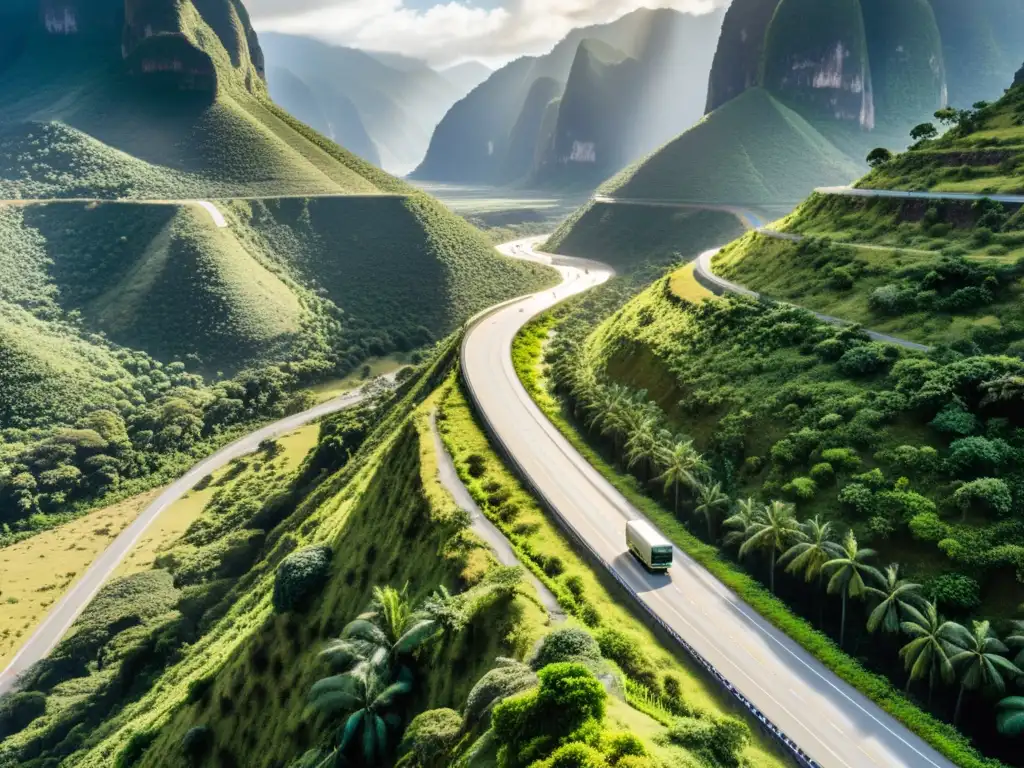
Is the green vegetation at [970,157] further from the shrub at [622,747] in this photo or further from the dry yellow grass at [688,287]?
the shrub at [622,747]

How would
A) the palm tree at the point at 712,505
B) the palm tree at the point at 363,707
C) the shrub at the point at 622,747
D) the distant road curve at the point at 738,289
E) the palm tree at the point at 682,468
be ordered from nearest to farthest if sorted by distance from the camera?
the shrub at the point at 622,747 < the palm tree at the point at 363,707 < the palm tree at the point at 712,505 < the palm tree at the point at 682,468 < the distant road curve at the point at 738,289

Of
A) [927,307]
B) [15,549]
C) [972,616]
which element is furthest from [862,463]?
[15,549]

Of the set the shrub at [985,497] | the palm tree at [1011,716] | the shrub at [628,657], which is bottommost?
the shrub at [628,657]

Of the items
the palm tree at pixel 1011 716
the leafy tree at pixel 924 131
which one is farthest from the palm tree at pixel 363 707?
the leafy tree at pixel 924 131

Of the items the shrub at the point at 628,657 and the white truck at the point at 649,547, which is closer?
the shrub at the point at 628,657

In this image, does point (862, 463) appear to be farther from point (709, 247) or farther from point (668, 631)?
point (709, 247)

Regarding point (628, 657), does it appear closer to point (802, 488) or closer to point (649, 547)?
point (649, 547)
